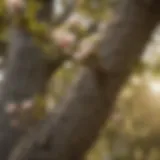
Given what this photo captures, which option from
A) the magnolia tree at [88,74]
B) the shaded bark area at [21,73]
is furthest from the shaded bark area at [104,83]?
the shaded bark area at [21,73]

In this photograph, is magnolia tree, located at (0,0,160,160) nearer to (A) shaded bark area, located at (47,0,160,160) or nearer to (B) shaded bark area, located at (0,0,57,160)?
(A) shaded bark area, located at (47,0,160,160)

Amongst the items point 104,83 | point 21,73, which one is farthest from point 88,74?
point 21,73

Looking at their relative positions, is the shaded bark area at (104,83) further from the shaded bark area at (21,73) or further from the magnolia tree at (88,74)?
the shaded bark area at (21,73)

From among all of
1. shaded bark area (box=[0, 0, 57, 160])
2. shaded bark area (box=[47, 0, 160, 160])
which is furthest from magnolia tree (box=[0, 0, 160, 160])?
shaded bark area (box=[0, 0, 57, 160])

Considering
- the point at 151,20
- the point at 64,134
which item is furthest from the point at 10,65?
the point at 151,20

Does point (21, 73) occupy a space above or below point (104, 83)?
above

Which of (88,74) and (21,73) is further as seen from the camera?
(21,73)

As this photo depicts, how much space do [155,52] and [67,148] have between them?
0.48 meters

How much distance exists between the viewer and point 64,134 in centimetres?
93

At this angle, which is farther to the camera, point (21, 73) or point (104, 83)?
point (21, 73)

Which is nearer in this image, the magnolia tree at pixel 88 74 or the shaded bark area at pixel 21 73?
the magnolia tree at pixel 88 74

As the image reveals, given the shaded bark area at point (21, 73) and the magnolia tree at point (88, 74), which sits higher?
the shaded bark area at point (21, 73)

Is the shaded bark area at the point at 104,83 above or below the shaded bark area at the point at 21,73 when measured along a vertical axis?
below

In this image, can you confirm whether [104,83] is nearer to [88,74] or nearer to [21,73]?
[88,74]
